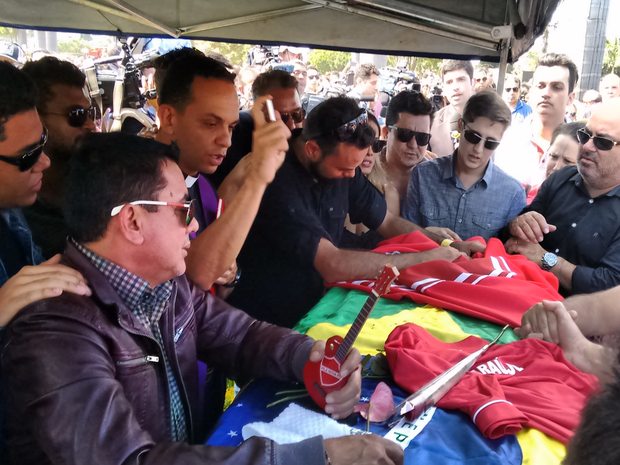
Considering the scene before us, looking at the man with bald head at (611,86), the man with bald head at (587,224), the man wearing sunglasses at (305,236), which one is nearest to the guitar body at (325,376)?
Answer: the man wearing sunglasses at (305,236)

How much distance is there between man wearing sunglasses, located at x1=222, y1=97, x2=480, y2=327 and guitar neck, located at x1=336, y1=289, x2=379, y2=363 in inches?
45.8

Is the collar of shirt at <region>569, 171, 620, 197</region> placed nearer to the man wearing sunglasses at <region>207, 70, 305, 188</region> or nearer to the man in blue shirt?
the man in blue shirt

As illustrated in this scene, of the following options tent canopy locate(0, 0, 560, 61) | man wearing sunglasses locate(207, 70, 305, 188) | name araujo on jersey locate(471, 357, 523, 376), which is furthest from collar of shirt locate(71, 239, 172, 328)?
tent canopy locate(0, 0, 560, 61)

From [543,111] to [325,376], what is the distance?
5.08 metres

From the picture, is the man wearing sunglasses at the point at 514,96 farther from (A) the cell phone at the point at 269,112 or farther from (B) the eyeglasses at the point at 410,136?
(A) the cell phone at the point at 269,112

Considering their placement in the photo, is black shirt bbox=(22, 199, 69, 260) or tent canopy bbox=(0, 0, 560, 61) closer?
black shirt bbox=(22, 199, 69, 260)

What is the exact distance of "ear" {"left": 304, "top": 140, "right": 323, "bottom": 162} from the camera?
2.69 metres

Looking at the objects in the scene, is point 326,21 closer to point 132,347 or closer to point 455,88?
point 455,88

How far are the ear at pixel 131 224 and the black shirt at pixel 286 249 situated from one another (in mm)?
1288

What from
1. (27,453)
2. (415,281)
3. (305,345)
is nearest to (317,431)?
(305,345)

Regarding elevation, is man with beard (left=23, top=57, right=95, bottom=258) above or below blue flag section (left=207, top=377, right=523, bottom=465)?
above

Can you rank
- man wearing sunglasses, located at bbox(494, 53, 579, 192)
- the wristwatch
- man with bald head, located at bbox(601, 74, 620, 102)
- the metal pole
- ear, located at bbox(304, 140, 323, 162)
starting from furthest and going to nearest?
man with bald head, located at bbox(601, 74, 620, 102), man wearing sunglasses, located at bbox(494, 53, 579, 192), the metal pole, the wristwatch, ear, located at bbox(304, 140, 323, 162)

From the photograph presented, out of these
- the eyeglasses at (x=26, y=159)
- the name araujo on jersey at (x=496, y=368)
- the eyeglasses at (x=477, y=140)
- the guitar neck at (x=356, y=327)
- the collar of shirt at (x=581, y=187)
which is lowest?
the name araujo on jersey at (x=496, y=368)

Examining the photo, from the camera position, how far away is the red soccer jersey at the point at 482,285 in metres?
2.23
